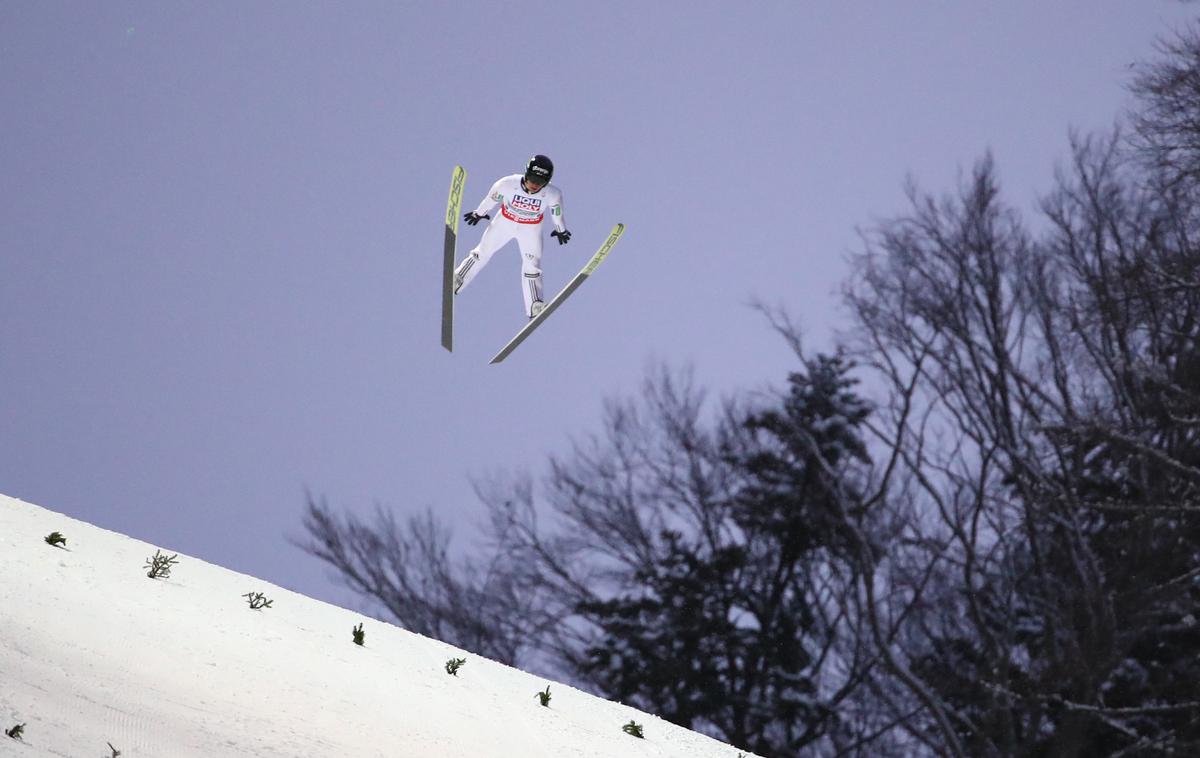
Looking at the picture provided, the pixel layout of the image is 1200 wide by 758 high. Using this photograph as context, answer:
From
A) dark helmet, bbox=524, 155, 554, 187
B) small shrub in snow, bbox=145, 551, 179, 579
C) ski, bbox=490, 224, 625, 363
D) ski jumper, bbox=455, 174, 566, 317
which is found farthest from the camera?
ski, bbox=490, 224, 625, 363

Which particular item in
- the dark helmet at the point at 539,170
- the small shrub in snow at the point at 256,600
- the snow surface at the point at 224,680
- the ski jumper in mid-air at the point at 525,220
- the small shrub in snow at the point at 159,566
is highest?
the ski jumper in mid-air at the point at 525,220

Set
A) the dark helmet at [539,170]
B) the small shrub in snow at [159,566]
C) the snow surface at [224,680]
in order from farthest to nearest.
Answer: the dark helmet at [539,170] < the small shrub in snow at [159,566] < the snow surface at [224,680]

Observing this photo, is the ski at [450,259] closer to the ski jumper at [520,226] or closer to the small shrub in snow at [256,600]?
the ski jumper at [520,226]

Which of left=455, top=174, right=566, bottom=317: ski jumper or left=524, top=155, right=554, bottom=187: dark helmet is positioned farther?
left=455, top=174, right=566, bottom=317: ski jumper

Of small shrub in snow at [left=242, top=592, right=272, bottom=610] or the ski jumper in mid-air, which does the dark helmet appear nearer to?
the ski jumper in mid-air

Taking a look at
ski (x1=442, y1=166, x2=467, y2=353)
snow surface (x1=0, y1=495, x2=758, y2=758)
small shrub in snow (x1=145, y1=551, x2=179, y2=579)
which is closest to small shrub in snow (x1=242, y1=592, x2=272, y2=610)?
snow surface (x1=0, y1=495, x2=758, y2=758)

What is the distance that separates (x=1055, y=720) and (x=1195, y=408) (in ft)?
22.4

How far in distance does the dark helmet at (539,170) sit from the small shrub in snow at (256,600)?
149 inches

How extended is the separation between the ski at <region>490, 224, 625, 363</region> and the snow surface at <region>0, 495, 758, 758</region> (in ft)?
11.2

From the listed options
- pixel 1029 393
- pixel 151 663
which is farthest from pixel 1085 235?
pixel 151 663

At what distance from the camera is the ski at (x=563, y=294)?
11242mm

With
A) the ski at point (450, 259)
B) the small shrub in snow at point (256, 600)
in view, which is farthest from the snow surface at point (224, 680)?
the ski at point (450, 259)

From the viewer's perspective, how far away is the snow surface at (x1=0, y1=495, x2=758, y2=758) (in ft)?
18.2

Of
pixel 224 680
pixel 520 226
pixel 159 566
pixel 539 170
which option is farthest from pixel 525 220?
pixel 224 680
